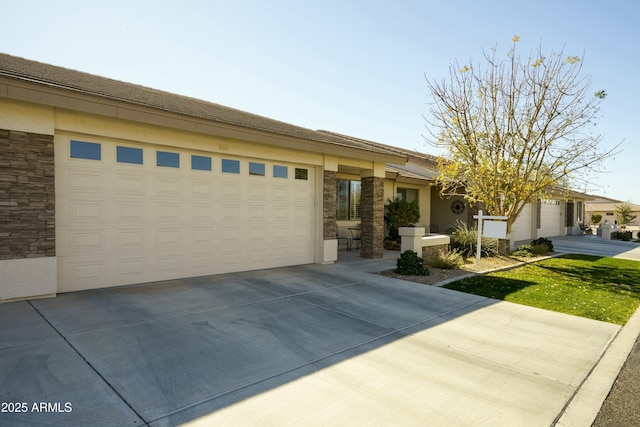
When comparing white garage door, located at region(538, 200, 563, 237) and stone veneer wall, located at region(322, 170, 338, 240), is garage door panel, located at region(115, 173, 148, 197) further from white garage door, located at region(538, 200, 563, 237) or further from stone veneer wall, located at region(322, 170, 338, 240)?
white garage door, located at region(538, 200, 563, 237)

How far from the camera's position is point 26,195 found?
20.1ft

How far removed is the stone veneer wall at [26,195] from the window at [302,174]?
597 centimetres

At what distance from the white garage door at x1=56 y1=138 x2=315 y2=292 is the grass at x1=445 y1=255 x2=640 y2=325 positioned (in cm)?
503

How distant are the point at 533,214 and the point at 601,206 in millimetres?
48675

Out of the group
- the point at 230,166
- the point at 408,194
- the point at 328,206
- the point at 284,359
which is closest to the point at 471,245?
the point at 408,194

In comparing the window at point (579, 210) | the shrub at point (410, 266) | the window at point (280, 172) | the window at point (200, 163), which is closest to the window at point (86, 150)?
the window at point (200, 163)

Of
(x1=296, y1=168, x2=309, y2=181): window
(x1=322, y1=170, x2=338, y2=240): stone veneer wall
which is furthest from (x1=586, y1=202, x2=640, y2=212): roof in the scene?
(x1=296, y1=168, x2=309, y2=181): window

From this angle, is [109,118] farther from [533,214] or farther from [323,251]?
[533,214]

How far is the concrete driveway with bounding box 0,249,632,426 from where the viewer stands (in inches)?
124

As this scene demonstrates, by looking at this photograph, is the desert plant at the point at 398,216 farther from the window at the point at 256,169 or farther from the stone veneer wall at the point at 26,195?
the stone veneer wall at the point at 26,195

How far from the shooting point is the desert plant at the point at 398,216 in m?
15.3

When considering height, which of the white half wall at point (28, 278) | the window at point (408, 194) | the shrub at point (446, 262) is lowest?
the shrub at point (446, 262)

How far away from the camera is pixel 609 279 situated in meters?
10.3

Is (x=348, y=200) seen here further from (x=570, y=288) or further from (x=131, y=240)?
(x=131, y=240)
